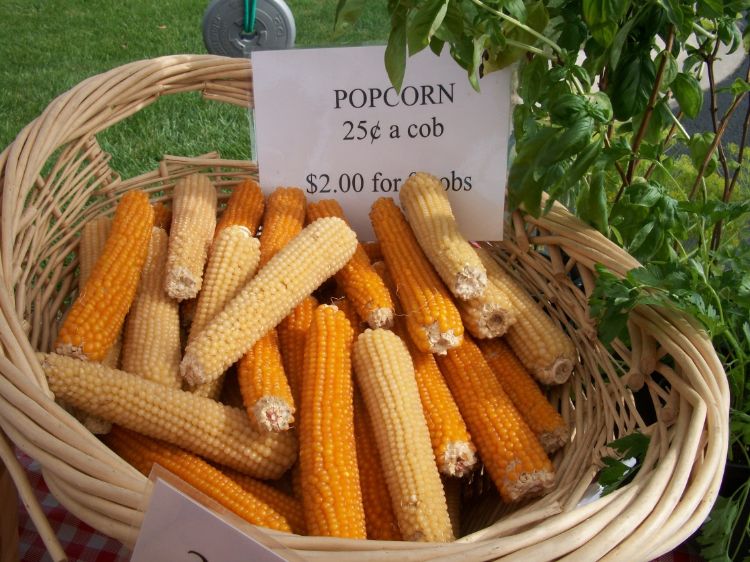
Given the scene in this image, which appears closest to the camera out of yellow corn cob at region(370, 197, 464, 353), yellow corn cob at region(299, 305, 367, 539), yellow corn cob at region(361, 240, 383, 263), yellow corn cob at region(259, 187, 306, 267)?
yellow corn cob at region(299, 305, 367, 539)

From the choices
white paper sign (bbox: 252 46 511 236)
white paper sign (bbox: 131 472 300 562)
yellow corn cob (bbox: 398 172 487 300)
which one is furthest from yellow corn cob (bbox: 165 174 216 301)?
white paper sign (bbox: 131 472 300 562)

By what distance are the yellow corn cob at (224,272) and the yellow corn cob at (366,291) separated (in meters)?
0.15

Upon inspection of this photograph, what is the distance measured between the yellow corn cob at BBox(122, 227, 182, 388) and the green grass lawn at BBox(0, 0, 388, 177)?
147cm

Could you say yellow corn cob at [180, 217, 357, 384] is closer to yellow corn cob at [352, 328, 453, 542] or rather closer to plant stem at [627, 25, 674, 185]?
yellow corn cob at [352, 328, 453, 542]

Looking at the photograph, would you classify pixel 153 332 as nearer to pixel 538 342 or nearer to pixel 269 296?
pixel 269 296

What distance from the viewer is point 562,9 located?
102 centimetres

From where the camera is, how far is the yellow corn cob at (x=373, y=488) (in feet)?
3.12

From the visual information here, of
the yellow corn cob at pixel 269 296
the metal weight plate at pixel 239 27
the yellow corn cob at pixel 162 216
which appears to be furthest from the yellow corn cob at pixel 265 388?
the metal weight plate at pixel 239 27

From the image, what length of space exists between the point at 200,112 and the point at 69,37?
120 cm

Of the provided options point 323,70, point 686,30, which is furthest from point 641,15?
point 323,70

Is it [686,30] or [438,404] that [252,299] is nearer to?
[438,404]

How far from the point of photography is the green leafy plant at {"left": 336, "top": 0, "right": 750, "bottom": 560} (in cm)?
90

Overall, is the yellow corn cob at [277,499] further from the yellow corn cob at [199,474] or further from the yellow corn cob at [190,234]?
the yellow corn cob at [190,234]

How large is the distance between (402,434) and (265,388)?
0.64 feet
